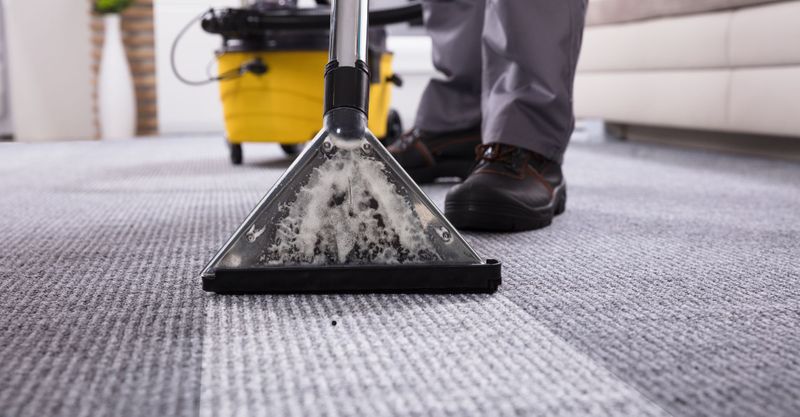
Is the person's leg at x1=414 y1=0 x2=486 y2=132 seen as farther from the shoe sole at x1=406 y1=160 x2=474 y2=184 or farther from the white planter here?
the white planter

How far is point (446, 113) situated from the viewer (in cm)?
129

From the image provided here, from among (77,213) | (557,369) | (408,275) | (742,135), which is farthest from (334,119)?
(742,135)

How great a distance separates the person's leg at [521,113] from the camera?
0.88 metres

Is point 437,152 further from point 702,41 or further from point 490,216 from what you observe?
point 702,41

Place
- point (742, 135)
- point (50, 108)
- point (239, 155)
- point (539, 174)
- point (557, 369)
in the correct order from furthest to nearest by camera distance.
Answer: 1. point (50, 108)
2. point (742, 135)
3. point (239, 155)
4. point (539, 174)
5. point (557, 369)

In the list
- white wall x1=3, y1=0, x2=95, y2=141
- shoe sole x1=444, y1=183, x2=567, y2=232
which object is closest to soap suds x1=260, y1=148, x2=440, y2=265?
shoe sole x1=444, y1=183, x2=567, y2=232

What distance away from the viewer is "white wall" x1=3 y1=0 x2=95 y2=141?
2758mm

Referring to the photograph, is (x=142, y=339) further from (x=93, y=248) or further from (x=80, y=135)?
(x=80, y=135)

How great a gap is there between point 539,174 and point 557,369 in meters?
0.57

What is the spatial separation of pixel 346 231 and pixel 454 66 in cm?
74

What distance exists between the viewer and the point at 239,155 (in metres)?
1.86

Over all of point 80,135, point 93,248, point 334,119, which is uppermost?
point 334,119

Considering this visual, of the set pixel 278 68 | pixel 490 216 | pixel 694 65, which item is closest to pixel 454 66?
pixel 490 216

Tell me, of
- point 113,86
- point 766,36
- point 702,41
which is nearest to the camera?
point 766,36
